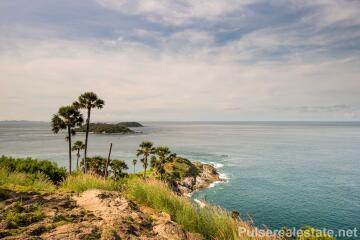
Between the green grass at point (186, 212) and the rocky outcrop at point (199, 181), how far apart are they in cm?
5400

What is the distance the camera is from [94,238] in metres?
5.54

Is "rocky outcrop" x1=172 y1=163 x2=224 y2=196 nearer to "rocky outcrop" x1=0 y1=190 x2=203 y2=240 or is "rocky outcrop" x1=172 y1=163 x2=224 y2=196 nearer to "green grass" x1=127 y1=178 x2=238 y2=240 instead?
"green grass" x1=127 y1=178 x2=238 y2=240

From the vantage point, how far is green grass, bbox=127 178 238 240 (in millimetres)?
6625

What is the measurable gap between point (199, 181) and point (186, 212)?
67.8m

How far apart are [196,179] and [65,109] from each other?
1703 inches

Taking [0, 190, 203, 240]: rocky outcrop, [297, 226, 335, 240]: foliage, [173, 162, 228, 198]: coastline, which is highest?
[297, 226, 335, 240]: foliage

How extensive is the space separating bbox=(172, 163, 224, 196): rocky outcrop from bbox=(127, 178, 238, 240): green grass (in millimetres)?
53998

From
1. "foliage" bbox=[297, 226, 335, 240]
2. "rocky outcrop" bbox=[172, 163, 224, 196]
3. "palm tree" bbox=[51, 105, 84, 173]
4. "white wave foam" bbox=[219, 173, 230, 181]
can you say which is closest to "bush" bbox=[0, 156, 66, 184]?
"foliage" bbox=[297, 226, 335, 240]

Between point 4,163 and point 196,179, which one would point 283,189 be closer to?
point 196,179

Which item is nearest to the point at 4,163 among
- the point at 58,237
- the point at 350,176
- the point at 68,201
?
the point at 68,201

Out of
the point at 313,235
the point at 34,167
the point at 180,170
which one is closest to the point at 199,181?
the point at 180,170

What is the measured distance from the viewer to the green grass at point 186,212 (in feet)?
21.7

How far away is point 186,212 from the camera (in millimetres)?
7785

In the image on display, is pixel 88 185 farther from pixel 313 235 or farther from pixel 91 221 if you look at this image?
pixel 313 235
